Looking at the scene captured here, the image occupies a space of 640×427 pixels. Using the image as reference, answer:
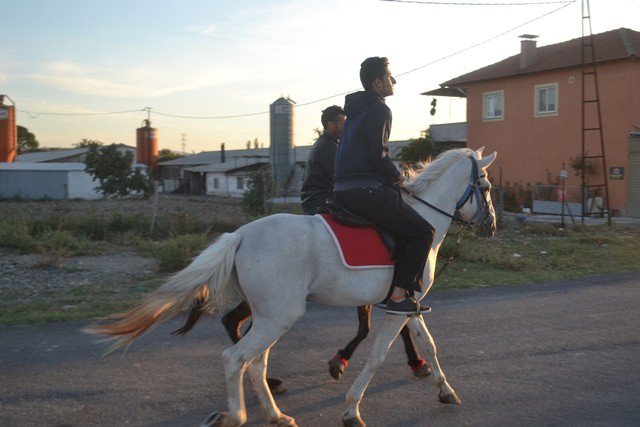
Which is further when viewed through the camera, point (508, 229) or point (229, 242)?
point (508, 229)

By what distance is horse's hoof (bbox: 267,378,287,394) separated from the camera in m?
Result: 5.23

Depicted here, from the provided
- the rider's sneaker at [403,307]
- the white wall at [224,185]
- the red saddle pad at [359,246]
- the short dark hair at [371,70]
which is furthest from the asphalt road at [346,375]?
the white wall at [224,185]

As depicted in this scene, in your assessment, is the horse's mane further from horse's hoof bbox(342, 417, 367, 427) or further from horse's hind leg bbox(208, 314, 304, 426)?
horse's hoof bbox(342, 417, 367, 427)

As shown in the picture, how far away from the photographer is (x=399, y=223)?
472cm

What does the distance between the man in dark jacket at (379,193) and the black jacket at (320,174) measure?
895 mm

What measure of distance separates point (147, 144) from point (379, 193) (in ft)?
216

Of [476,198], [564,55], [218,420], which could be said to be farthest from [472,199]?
[564,55]

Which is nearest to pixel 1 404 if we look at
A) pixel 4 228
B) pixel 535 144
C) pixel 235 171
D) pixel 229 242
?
pixel 229 242

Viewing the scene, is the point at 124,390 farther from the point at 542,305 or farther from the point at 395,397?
the point at 542,305

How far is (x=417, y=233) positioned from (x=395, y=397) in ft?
4.74

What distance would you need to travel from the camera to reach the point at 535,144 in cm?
3084

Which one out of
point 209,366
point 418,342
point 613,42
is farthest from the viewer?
point 613,42

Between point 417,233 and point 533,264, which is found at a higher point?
point 417,233

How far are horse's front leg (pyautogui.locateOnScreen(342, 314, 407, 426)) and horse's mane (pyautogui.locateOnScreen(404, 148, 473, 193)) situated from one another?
1173 millimetres
